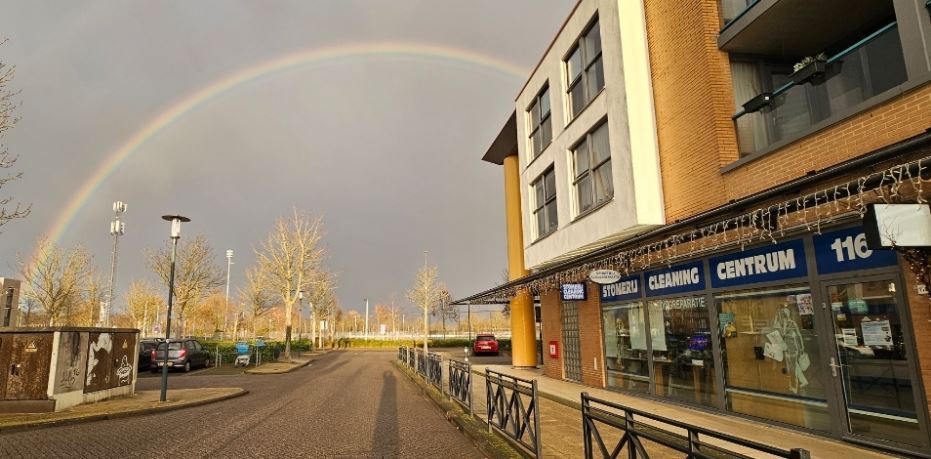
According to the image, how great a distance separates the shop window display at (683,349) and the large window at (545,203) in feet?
19.0

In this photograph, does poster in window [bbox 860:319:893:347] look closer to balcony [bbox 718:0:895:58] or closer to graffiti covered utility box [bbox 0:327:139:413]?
balcony [bbox 718:0:895:58]

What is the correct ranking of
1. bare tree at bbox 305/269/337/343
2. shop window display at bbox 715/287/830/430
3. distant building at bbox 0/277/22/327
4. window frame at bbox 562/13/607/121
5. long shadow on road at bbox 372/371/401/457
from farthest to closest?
1. bare tree at bbox 305/269/337/343
2. distant building at bbox 0/277/22/327
3. window frame at bbox 562/13/607/121
4. long shadow on road at bbox 372/371/401/457
5. shop window display at bbox 715/287/830/430

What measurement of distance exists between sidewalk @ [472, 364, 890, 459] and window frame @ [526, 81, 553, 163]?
794 centimetres

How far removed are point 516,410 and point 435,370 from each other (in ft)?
29.5

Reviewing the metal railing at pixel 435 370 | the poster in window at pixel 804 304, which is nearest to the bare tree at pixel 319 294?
the metal railing at pixel 435 370

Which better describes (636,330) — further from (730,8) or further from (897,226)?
(897,226)

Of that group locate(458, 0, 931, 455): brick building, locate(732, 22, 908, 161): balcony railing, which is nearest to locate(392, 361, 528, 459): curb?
locate(458, 0, 931, 455): brick building

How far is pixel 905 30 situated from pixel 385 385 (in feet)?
53.1

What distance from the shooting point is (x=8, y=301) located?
3278 cm

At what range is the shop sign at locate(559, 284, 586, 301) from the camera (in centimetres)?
1450

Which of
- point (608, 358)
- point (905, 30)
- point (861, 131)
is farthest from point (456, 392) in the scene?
point (905, 30)

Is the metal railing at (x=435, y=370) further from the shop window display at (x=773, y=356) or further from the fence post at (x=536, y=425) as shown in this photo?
the fence post at (x=536, y=425)

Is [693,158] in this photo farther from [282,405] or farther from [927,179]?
[282,405]

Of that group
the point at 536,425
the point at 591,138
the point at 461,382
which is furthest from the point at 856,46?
the point at 461,382
